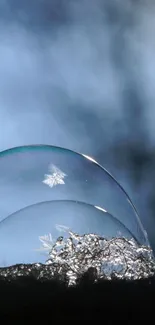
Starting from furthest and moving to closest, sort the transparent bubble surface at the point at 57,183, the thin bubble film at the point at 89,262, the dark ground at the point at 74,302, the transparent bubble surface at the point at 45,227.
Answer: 1. the transparent bubble surface at the point at 57,183
2. the transparent bubble surface at the point at 45,227
3. the thin bubble film at the point at 89,262
4. the dark ground at the point at 74,302

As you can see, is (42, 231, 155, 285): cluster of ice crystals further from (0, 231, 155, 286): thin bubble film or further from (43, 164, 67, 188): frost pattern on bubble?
(43, 164, 67, 188): frost pattern on bubble

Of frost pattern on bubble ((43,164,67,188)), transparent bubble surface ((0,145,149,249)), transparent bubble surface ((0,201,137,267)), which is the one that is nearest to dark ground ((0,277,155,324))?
transparent bubble surface ((0,201,137,267))

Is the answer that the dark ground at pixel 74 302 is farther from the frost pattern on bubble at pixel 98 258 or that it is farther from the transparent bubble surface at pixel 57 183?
the transparent bubble surface at pixel 57 183

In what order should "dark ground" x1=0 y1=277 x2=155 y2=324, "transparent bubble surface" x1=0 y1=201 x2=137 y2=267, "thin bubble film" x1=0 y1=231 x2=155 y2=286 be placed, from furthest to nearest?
"transparent bubble surface" x1=0 y1=201 x2=137 y2=267 → "thin bubble film" x1=0 y1=231 x2=155 y2=286 → "dark ground" x1=0 y1=277 x2=155 y2=324

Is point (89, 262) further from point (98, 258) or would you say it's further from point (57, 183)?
point (57, 183)

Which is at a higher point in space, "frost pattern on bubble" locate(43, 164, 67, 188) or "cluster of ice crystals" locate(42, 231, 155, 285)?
"frost pattern on bubble" locate(43, 164, 67, 188)

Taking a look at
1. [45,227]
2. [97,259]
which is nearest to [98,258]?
[97,259]

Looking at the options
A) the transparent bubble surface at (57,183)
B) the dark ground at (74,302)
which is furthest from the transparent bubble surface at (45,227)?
the dark ground at (74,302)
